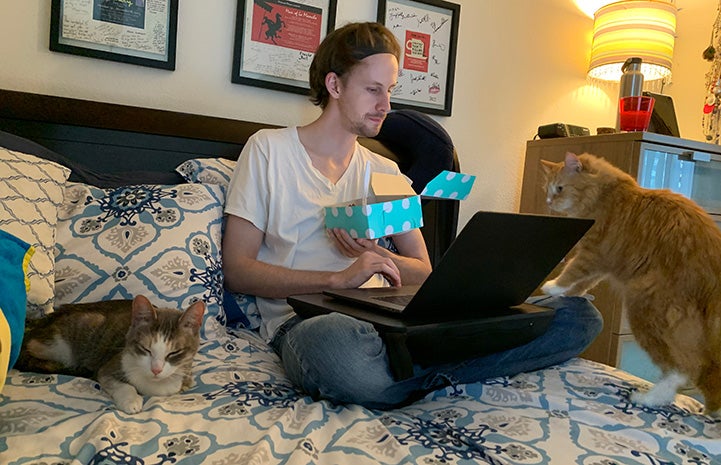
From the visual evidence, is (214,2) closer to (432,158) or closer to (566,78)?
(432,158)

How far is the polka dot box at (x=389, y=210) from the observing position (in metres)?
1.24

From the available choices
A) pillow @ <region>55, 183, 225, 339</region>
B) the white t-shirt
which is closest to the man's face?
the white t-shirt

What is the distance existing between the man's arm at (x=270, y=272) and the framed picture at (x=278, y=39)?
687 mm

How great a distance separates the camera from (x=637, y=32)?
2285mm

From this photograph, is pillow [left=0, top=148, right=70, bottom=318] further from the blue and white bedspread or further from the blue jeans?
the blue jeans

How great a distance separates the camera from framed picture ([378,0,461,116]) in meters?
2.12

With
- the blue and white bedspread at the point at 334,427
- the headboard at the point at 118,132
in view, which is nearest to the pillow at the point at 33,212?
the blue and white bedspread at the point at 334,427

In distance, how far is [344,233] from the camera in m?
1.38

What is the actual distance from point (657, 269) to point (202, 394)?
91cm

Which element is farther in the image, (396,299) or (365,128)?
(365,128)

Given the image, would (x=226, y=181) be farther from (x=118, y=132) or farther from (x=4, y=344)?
(x=4, y=344)

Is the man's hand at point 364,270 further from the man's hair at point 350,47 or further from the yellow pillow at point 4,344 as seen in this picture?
the yellow pillow at point 4,344

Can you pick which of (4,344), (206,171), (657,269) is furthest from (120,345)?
(657,269)

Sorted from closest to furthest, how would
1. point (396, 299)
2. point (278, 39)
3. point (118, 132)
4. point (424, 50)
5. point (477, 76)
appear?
point (396, 299), point (118, 132), point (278, 39), point (424, 50), point (477, 76)
